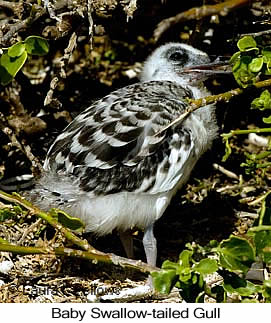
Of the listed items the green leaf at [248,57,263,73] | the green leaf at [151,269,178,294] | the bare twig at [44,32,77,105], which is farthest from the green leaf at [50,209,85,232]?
the green leaf at [248,57,263,73]

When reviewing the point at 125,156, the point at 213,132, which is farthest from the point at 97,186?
the point at 213,132

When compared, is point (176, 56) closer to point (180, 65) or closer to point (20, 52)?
point (180, 65)

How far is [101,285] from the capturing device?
8.22ft

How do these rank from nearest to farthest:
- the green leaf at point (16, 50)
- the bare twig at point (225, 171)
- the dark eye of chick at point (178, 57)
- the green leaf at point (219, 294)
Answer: the green leaf at point (219, 294) < the green leaf at point (16, 50) < the dark eye of chick at point (178, 57) < the bare twig at point (225, 171)

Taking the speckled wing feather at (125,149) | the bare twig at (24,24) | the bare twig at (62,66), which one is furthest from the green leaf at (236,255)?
the bare twig at (24,24)

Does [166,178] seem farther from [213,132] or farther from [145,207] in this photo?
[213,132]

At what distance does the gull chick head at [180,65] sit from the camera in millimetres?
2865

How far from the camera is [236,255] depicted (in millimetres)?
1771

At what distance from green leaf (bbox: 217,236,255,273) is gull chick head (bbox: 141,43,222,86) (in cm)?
116

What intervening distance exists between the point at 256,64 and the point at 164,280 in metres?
0.66

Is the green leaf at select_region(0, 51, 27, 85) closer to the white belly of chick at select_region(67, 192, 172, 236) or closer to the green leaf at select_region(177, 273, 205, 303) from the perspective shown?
the white belly of chick at select_region(67, 192, 172, 236)

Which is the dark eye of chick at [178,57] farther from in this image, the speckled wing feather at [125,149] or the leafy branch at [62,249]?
the leafy branch at [62,249]

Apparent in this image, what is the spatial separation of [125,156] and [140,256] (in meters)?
0.55

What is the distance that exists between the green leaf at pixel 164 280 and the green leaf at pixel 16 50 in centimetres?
76
